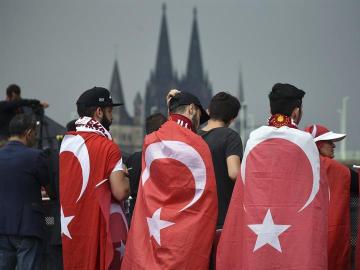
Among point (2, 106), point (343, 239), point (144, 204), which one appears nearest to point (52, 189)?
point (144, 204)

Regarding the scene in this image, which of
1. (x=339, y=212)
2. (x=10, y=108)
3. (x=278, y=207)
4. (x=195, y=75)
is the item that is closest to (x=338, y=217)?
(x=339, y=212)

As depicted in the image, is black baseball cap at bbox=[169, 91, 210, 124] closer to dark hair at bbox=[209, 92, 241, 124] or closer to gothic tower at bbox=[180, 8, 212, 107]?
dark hair at bbox=[209, 92, 241, 124]

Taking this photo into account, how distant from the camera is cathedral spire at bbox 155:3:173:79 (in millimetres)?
186625

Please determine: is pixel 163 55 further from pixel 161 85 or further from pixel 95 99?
pixel 95 99

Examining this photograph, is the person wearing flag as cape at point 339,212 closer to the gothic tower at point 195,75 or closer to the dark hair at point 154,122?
the dark hair at point 154,122

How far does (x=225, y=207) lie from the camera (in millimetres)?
6695

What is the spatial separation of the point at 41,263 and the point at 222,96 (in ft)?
6.03

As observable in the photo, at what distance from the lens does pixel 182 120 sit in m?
6.48

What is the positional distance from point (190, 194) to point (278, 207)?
58 cm

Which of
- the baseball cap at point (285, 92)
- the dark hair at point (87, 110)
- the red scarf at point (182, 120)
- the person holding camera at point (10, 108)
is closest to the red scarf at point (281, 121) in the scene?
the baseball cap at point (285, 92)

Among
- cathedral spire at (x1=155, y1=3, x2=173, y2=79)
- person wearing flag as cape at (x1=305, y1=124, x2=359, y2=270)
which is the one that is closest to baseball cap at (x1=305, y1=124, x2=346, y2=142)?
person wearing flag as cape at (x1=305, y1=124, x2=359, y2=270)

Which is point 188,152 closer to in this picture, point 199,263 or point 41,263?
point 199,263

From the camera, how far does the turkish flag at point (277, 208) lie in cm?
585

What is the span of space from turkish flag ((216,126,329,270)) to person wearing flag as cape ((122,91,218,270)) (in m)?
0.16
